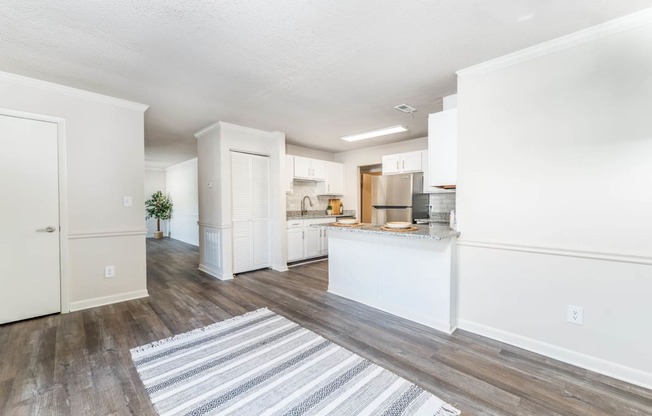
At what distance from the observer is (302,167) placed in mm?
5418

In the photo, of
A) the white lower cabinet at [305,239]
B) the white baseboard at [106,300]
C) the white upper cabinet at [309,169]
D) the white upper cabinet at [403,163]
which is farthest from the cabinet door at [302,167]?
the white baseboard at [106,300]

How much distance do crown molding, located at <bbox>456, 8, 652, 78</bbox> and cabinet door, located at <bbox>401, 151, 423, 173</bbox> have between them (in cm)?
211

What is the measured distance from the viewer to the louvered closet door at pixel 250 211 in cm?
443

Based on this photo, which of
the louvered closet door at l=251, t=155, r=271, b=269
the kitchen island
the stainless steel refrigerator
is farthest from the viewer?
the stainless steel refrigerator

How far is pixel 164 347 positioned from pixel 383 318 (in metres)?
2.01

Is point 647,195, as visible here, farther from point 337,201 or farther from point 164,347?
point 337,201

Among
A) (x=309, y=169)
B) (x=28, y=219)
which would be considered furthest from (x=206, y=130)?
(x=28, y=219)

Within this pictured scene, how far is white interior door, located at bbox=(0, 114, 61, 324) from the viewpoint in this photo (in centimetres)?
266

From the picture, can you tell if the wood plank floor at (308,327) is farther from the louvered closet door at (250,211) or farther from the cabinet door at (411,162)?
the cabinet door at (411,162)

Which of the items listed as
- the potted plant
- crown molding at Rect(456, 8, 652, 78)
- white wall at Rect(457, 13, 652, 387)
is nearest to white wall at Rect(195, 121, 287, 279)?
white wall at Rect(457, 13, 652, 387)

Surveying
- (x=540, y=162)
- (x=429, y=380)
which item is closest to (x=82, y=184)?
(x=429, y=380)

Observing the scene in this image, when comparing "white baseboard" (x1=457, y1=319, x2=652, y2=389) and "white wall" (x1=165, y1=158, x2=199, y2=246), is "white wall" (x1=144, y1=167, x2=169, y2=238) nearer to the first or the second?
"white wall" (x1=165, y1=158, x2=199, y2=246)

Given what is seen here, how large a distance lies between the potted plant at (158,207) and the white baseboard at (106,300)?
19.5 ft

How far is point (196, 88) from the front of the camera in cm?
289
